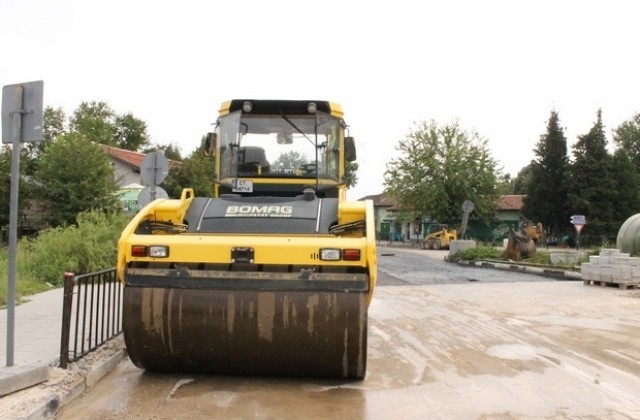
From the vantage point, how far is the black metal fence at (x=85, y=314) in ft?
19.1

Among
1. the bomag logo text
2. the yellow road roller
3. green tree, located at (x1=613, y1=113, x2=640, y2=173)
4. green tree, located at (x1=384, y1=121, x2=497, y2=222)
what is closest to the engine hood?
the bomag logo text

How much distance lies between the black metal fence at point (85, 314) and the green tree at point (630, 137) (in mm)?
77483

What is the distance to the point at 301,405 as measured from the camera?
5184 millimetres

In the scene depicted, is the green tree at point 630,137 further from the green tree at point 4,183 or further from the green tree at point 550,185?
the green tree at point 4,183

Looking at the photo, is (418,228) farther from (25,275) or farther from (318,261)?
(318,261)

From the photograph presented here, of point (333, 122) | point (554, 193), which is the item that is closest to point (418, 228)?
point (554, 193)

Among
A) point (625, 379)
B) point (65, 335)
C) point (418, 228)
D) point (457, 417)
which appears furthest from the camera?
point (418, 228)

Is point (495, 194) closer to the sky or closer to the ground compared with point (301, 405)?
closer to the sky

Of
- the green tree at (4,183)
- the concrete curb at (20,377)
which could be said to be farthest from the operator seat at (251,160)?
the green tree at (4,183)

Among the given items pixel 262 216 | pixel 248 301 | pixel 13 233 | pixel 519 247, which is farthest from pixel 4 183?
pixel 248 301

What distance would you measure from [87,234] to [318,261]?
10.9 m

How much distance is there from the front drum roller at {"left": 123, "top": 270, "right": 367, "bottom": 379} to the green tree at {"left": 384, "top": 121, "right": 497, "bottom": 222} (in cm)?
4943

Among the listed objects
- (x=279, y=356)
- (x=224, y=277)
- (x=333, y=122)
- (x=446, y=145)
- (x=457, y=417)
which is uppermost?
(x=446, y=145)

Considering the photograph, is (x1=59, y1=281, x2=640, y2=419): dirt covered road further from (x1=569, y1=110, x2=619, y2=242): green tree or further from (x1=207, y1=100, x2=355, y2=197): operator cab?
(x1=569, y1=110, x2=619, y2=242): green tree
